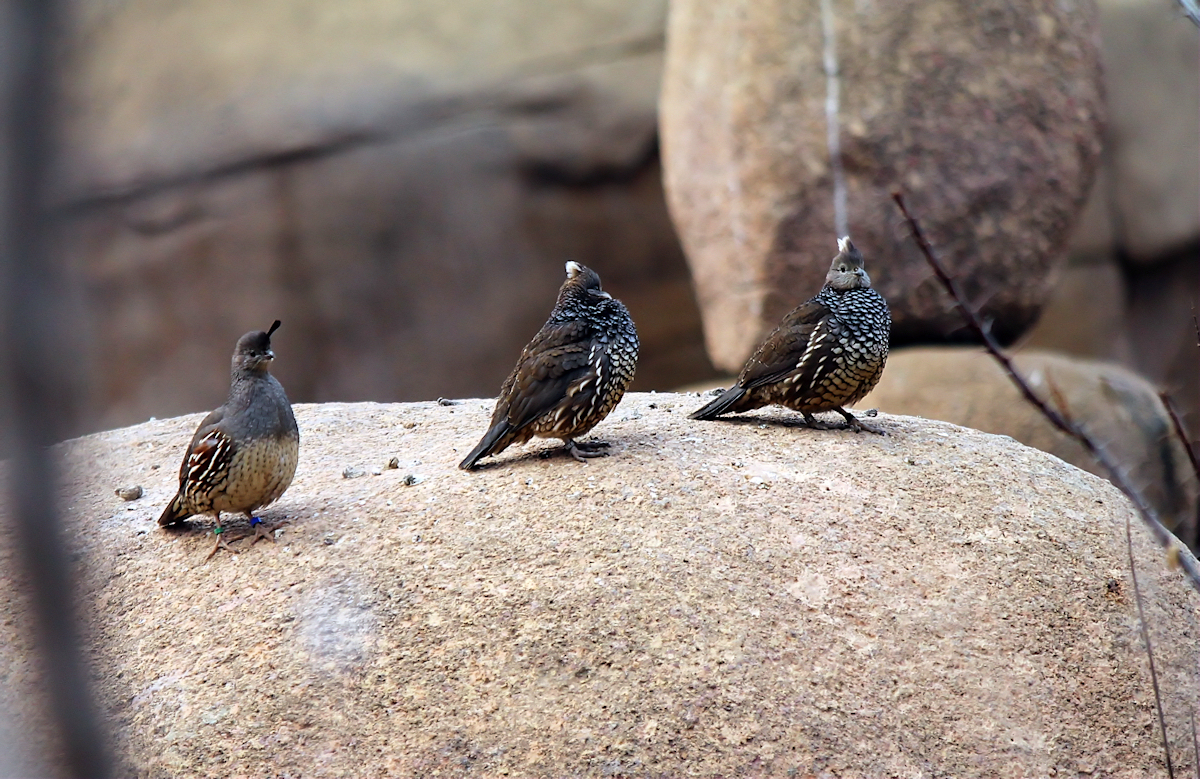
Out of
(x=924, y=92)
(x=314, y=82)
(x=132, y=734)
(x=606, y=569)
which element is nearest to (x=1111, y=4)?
(x=924, y=92)

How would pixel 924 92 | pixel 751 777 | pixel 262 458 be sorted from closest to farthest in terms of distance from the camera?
pixel 751 777 < pixel 262 458 < pixel 924 92

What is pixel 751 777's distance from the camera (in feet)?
11.7

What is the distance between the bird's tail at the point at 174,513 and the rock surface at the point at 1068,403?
18.5 ft

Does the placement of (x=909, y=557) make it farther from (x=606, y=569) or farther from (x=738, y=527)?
(x=606, y=569)

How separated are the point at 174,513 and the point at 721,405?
8.61 ft

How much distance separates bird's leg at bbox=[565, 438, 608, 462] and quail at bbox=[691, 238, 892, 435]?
70 centimetres

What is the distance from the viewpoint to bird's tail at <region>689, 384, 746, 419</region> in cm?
553

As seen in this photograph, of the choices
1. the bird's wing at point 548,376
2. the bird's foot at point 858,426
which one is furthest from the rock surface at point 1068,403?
the bird's wing at point 548,376

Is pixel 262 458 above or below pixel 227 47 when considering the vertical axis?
below

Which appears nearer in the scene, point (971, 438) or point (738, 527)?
point (738, 527)

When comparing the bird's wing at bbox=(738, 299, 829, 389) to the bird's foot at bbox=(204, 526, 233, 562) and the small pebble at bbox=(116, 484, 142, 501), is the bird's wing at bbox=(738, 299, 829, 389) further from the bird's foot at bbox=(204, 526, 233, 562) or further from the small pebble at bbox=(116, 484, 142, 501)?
the small pebble at bbox=(116, 484, 142, 501)

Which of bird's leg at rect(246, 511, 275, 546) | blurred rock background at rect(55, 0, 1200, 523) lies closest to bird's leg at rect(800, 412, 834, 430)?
bird's leg at rect(246, 511, 275, 546)

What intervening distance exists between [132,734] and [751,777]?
6.84 ft

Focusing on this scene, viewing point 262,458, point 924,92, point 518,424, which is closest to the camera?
point 262,458
